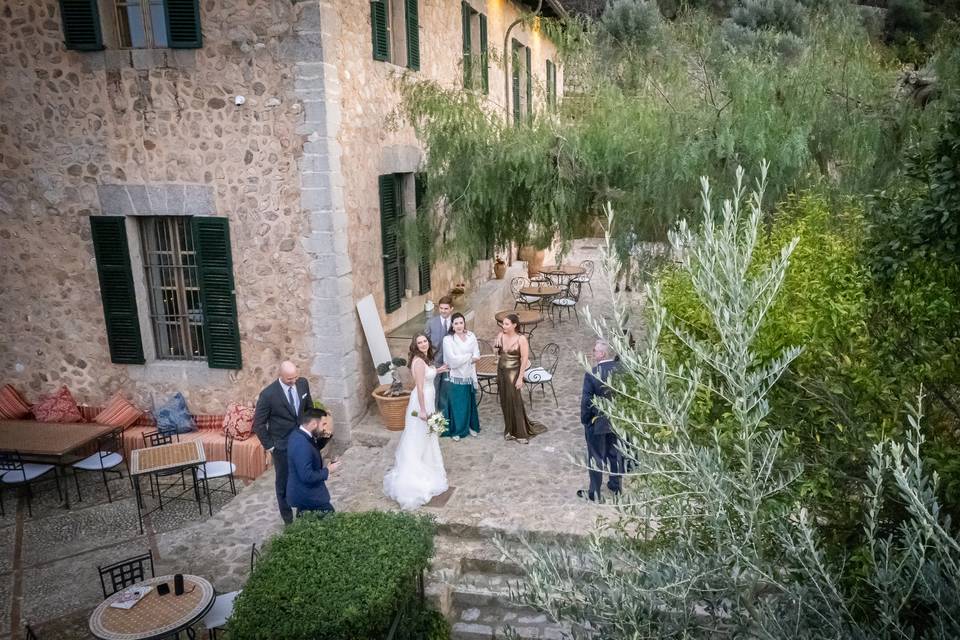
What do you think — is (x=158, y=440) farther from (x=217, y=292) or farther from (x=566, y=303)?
(x=566, y=303)

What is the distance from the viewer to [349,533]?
18.8 feet

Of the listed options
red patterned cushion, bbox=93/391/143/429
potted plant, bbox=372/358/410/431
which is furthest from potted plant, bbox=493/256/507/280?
red patterned cushion, bbox=93/391/143/429

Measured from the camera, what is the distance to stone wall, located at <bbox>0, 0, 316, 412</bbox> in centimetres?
848

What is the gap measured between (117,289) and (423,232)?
4.02 m

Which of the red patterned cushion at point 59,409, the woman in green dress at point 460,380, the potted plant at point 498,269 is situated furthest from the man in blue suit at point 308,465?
the potted plant at point 498,269

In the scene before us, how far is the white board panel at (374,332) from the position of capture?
9562 millimetres

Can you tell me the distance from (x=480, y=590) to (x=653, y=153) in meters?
5.40

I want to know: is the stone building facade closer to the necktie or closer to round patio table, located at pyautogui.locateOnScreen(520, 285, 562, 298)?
the necktie

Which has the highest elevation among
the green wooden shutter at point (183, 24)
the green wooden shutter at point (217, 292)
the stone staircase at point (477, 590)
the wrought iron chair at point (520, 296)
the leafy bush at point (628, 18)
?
the leafy bush at point (628, 18)

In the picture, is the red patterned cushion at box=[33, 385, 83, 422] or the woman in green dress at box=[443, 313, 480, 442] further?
the red patterned cushion at box=[33, 385, 83, 422]

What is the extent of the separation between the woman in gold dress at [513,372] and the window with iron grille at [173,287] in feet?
12.5

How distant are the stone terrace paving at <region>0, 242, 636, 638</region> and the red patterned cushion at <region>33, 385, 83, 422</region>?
904 mm

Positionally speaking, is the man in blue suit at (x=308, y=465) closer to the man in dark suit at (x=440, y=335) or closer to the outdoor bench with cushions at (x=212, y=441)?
the outdoor bench with cushions at (x=212, y=441)

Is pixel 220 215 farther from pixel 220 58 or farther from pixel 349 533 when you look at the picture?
pixel 349 533
